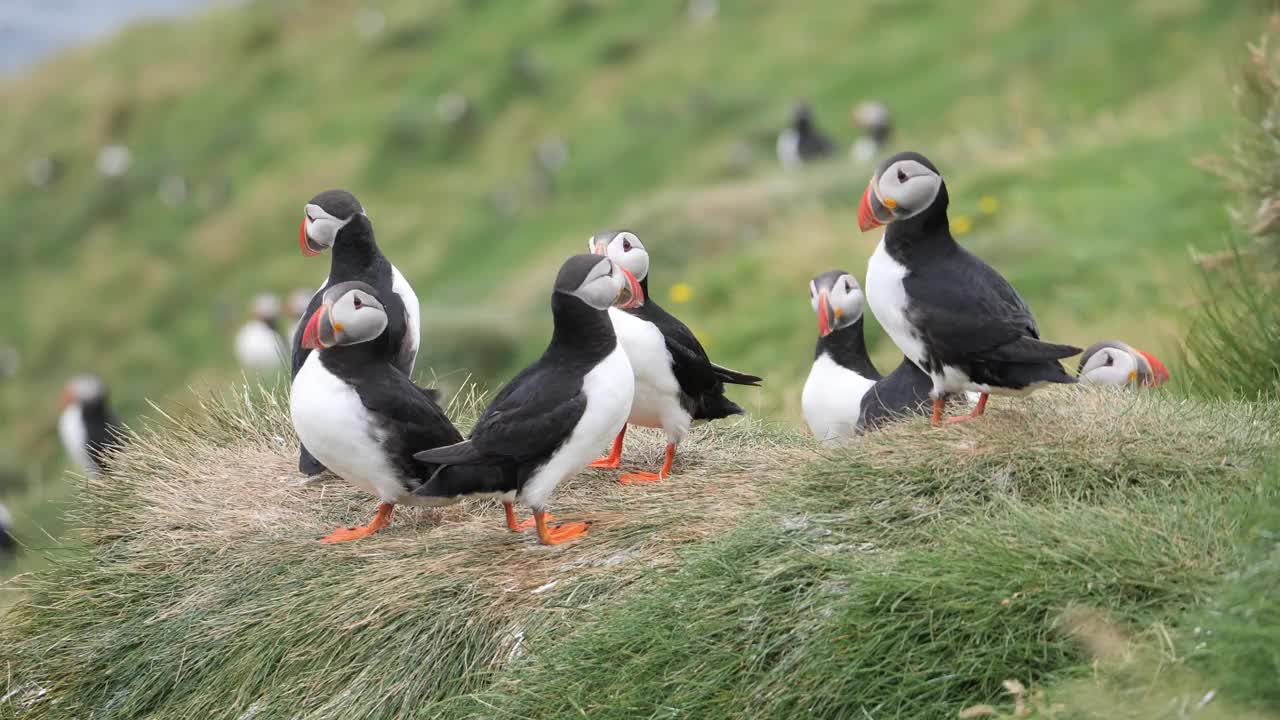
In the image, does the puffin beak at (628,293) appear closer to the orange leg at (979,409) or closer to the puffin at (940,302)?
the puffin at (940,302)

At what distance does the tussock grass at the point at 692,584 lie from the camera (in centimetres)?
400

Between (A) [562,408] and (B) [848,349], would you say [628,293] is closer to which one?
(A) [562,408]

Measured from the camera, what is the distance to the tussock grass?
13.1ft

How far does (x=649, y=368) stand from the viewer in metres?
5.52

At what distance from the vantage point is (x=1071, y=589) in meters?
3.94

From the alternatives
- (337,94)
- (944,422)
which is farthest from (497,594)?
(337,94)

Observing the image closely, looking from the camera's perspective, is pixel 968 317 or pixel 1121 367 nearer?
pixel 968 317

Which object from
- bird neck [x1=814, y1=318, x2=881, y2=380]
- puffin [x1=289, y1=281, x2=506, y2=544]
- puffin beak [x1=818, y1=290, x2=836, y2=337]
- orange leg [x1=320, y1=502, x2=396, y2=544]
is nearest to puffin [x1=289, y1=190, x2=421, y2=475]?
orange leg [x1=320, y1=502, x2=396, y2=544]

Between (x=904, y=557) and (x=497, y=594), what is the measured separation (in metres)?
1.38

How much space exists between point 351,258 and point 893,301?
220 centimetres

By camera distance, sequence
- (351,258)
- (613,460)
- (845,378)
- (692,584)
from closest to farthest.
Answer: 1. (692,584)
2. (351,258)
3. (613,460)
4. (845,378)

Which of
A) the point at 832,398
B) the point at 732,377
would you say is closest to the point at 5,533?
the point at 732,377

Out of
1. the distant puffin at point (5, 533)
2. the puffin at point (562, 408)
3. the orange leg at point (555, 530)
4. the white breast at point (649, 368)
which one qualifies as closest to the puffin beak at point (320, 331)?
the puffin at point (562, 408)

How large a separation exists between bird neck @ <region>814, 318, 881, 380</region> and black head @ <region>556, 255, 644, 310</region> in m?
1.62
